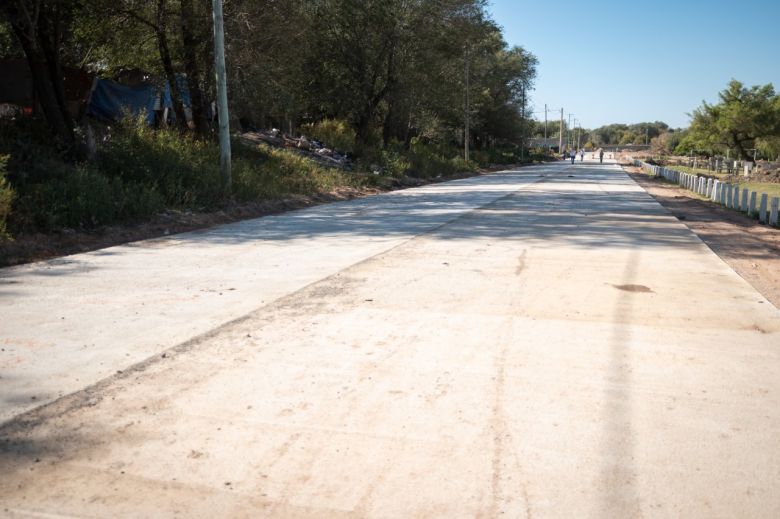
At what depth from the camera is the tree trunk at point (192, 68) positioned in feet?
62.8

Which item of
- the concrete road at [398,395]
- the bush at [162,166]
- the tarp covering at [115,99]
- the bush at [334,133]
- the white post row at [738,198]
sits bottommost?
the concrete road at [398,395]

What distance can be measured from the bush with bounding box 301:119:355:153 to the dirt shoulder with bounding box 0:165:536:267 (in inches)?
609

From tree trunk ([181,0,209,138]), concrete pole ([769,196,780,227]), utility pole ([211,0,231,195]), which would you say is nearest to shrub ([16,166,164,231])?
utility pole ([211,0,231,195])

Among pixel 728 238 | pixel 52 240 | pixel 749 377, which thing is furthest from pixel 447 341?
pixel 728 238

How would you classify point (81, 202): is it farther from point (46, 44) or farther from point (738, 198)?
point (738, 198)

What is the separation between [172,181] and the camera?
1537cm

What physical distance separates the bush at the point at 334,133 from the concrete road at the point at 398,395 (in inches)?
1039

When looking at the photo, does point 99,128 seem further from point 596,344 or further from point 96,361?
point 596,344

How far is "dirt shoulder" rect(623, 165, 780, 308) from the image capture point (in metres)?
9.02

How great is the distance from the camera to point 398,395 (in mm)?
4402

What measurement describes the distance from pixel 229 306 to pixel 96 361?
1878 millimetres

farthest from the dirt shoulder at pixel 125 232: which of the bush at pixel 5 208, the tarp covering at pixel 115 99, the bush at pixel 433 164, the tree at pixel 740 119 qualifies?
the tree at pixel 740 119

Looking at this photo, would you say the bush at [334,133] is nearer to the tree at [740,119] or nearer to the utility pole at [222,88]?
the utility pole at [222,88]

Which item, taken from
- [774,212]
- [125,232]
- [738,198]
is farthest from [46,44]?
[738,198]
